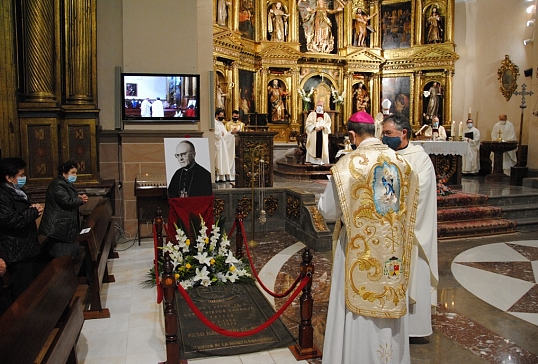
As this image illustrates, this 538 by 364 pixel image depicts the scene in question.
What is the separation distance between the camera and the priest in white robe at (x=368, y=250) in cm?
307

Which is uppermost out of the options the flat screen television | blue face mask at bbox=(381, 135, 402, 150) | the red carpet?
the flat screen television

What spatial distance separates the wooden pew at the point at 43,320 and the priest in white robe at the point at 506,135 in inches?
586

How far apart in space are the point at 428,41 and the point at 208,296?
16965mm

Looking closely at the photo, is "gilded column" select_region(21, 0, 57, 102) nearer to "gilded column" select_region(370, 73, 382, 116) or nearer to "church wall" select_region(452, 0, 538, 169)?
"church wall" select_region(452, 0, 538, 169)

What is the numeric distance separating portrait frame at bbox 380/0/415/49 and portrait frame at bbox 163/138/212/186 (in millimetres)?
15455

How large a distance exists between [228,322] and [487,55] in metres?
16.5

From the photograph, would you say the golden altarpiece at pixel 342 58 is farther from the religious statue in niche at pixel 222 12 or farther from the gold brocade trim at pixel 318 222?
the gold brocade trim at pixel 318 222

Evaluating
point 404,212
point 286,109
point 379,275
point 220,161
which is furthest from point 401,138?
point 286,109

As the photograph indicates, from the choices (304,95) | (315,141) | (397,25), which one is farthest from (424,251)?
(397,25)

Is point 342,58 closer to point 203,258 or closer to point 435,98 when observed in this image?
point 435,98

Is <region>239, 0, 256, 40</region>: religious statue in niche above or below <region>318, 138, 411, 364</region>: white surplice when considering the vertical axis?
above

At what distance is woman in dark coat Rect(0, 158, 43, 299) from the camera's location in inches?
167

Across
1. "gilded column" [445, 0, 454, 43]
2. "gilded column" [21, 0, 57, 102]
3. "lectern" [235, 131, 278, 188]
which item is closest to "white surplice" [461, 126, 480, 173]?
"gilded column" [445, 0, 454, 43]

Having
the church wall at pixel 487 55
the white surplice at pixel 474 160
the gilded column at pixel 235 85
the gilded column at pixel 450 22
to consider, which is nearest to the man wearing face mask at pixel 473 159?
the white surplice at pixel 474 160
